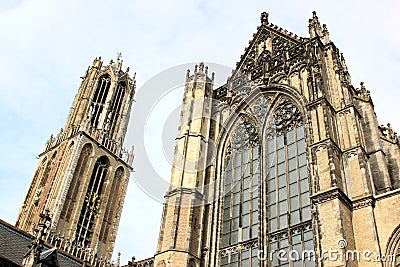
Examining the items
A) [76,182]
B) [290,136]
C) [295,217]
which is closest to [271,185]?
[295,217]

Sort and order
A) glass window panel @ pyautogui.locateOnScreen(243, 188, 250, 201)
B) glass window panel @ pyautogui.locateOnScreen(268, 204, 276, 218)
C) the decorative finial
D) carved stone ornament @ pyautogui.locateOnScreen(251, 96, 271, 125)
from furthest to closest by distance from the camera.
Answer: the decorative finial < carved stone ornament @ pyautogui.locateOnScreen(251, 96, 271, 125) < glass window panel @ pyautogui.locateOnScreen(243, 188, 250, 201) < glass window panel @ pyautogui.locateOnScreen(268, 204, 276, 218)

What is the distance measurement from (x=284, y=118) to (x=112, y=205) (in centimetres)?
2461

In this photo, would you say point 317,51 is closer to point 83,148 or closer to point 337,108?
point 337,108

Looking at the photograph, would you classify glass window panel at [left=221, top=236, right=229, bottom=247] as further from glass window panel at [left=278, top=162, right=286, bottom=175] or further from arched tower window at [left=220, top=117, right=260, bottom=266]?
glass window panel at [left=278, top=162, right=286, bottom=175]

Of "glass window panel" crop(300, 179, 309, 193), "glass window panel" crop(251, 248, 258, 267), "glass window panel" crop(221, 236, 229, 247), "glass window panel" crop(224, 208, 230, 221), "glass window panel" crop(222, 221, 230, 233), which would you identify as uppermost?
"glass window panel" crop(300, 179, 309, 193)

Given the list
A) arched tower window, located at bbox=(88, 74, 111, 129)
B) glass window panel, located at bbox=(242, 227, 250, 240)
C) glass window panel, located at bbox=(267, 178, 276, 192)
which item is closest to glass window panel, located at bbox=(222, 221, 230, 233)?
glass window panel, located at bbox=(242, 227, 250, 240)

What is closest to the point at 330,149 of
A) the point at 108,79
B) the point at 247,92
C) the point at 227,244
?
the point at 227,244

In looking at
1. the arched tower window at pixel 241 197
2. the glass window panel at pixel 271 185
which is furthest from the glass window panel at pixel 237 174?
the glass window panel at pixel 271 185

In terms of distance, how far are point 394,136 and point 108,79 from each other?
105 feet

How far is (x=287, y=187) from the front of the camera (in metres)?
15.3

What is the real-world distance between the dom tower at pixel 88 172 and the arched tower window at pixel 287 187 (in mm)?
18703

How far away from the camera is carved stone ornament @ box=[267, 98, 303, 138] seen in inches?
670

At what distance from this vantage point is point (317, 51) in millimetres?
17609

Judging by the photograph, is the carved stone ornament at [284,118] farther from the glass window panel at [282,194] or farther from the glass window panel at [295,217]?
the glass window panel at [295,217]
